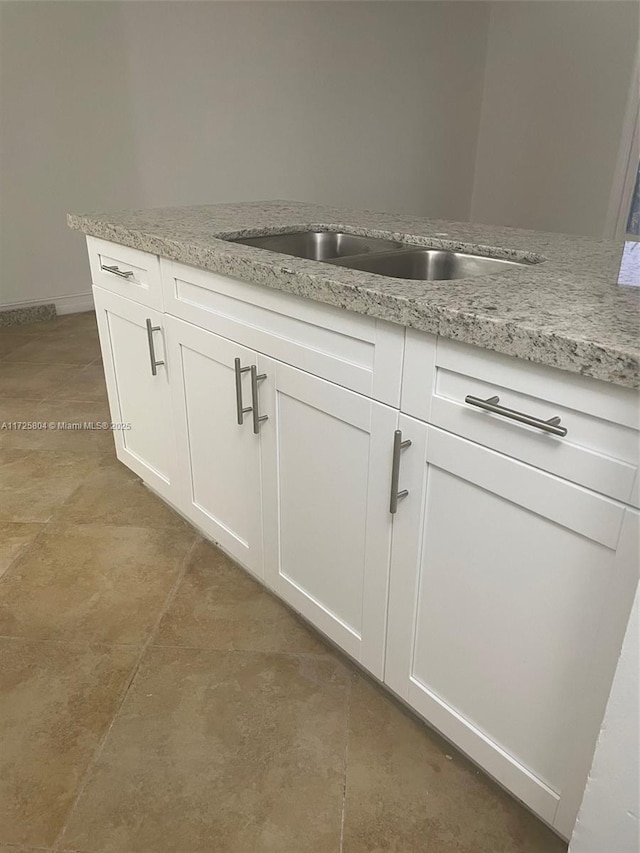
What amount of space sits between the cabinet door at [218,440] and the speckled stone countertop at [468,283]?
0.72 feet

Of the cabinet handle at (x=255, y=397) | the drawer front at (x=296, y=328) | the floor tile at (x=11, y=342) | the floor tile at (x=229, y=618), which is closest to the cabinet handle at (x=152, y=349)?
the drawer front at (x=296, y=328)

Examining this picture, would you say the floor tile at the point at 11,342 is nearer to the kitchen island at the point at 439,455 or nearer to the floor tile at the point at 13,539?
the floor tile at the point at 13,539

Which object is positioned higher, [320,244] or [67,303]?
[320,244]

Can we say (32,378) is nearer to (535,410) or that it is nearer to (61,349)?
(61,349)

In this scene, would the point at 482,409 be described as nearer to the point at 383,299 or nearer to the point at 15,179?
the point at 383,299

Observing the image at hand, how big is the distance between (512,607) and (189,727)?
2.56 ft

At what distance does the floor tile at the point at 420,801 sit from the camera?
1181mm

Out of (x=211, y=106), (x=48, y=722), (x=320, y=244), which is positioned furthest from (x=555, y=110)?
(x=48, y=722)

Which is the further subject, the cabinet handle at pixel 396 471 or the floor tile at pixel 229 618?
the floor tile at pixel 229 618

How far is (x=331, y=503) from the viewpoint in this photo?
4.58 ft

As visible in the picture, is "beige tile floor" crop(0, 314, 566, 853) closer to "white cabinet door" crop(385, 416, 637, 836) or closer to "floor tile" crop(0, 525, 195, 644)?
"floor tile" crop(0, 525, 195, 644)

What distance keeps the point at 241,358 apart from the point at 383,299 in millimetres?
528

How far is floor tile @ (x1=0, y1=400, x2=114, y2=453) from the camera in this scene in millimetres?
2672

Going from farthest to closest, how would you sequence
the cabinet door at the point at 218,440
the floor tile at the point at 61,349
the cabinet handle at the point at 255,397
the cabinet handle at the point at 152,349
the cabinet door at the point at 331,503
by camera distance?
the floor tile at the point at 61,349 → the cabinet handle at the point at 152,349 → the cabinet door at the point at 218,440 → the cabinet handle at the point at 255,397 → the cabinet door at the point at 331,503
